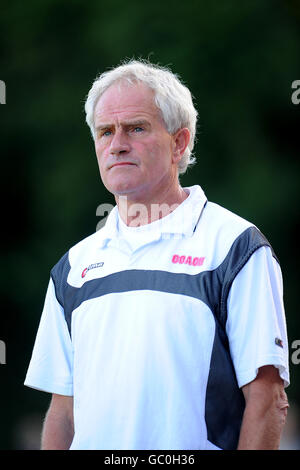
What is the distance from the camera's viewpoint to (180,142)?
3541mm

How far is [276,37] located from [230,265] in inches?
293

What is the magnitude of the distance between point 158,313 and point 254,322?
0.31m

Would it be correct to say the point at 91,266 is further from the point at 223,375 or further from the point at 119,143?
the point at 223,375

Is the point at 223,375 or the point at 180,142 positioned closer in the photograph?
the point at 223,375

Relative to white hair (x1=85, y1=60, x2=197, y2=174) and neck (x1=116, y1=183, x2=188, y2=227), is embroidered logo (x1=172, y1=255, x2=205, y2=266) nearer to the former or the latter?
neck (x1=116, y1=183, x2=188, y2=227)

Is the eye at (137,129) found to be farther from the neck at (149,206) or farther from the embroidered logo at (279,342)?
the embroidered logo at (279,342)

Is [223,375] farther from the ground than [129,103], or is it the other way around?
[129,103]

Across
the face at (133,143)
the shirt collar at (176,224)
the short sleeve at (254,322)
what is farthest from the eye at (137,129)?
the short sleeve at (254,322)

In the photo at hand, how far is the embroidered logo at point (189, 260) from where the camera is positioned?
125 inches

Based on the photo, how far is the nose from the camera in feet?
11.0

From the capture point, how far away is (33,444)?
977cm

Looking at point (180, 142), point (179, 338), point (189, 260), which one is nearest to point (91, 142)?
point (180, 142)

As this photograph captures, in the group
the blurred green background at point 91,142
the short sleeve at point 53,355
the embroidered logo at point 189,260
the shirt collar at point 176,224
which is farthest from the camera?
the blurred green background at point 91,142

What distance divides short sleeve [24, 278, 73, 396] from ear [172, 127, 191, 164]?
65 centimetres
